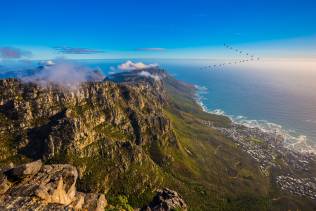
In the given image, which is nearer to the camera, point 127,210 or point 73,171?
point 73,171

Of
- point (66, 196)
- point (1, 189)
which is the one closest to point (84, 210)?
point (66, 196)

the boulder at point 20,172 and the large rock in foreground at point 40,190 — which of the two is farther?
the boulder at point 20,172

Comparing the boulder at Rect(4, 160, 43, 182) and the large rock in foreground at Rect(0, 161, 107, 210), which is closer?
the large rock in foreground at Rect(0, 161, 107, 210)

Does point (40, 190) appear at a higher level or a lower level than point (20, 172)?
lower

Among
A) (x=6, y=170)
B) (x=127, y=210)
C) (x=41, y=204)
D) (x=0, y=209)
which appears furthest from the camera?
(x=127, y=210)

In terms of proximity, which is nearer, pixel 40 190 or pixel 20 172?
pixel 40 190

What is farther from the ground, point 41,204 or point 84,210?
point 41,204

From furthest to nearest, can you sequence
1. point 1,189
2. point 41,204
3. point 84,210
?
point 84,210 < point 1,189 < point 41,204

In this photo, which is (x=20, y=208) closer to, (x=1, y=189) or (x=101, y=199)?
(x=1, y=189)
